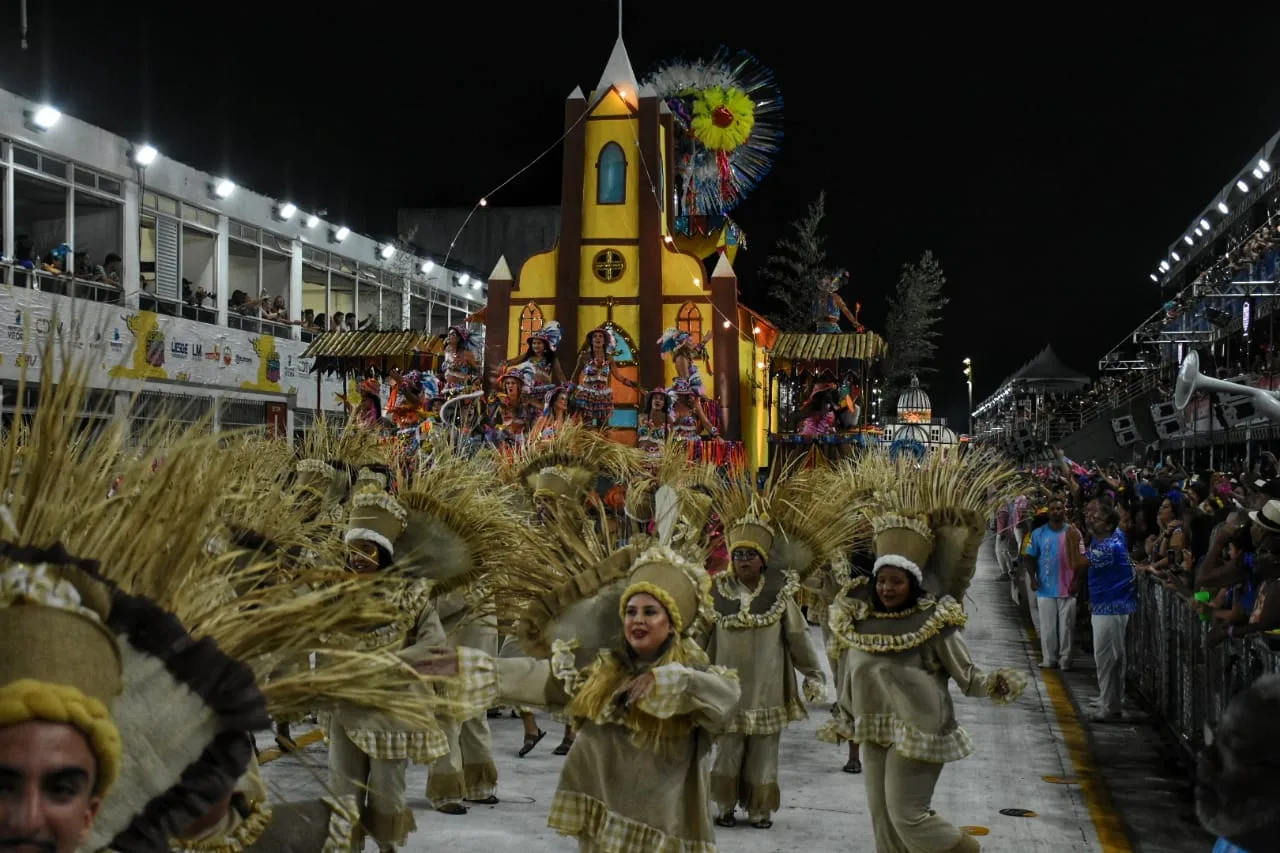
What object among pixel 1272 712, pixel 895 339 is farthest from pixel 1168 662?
pixel 895 339

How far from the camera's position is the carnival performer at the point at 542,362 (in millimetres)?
21656

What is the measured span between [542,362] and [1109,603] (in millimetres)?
11966

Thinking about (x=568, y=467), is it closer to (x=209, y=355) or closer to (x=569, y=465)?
(x=569, y=465)

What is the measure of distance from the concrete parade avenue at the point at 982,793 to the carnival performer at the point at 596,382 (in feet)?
31.7

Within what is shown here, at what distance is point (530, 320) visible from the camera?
82.3 feet

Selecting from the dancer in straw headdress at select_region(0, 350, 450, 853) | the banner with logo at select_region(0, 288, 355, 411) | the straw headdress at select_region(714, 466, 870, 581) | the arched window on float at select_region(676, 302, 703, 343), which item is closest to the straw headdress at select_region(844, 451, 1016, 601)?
the straw headdress at select_region(714, 466, 870, 581)

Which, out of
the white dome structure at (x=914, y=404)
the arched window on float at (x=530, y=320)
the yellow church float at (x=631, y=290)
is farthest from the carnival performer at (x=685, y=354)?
the white dome structure at (x=914, y=404)

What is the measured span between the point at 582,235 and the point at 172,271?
26.9 ft

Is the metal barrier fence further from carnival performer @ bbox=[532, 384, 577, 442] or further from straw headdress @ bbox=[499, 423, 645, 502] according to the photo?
carnival performer @ bbox=[532, 384, 577, 442]

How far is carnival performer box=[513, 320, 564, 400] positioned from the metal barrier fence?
10894 millimetres

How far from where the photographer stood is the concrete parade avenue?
7801mm

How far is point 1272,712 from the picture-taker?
2.51 m

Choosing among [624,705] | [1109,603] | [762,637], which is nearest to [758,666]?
[762,637]

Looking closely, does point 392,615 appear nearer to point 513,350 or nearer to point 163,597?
point 163,597
